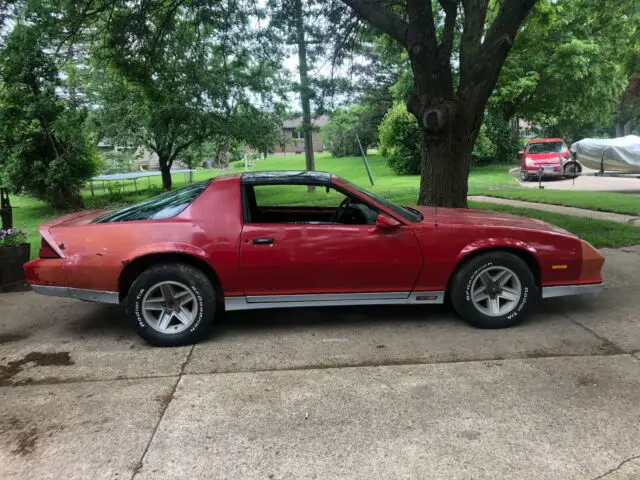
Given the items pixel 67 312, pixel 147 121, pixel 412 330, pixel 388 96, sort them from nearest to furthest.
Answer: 1. pixel 412 330
2. pixel 67 312
3. pixel 147 121
4. pixel 388 96

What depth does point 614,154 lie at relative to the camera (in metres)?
16.8

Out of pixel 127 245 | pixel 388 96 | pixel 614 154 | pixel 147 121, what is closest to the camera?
pixel 127 245

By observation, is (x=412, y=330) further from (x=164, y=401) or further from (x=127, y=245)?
(x=127, y=245)

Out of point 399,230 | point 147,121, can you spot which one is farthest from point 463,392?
point 147,121

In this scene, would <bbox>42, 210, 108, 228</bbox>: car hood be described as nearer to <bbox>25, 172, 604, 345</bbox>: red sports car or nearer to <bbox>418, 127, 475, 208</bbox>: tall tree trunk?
<bbox>25, 172, 604, 345</bbox>: red sports car

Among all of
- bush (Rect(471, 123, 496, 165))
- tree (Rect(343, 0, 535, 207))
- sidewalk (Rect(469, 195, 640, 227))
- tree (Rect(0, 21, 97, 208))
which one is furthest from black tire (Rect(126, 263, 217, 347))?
bush (Rect(471, 123, 496, 165))

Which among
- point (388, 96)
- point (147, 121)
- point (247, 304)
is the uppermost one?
point (388, 96)

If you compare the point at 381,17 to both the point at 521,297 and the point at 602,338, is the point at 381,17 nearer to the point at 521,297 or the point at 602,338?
the point at 521,297

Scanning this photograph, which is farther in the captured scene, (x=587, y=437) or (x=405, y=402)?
(x=405, y=402)

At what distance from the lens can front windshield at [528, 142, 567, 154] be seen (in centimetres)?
2318

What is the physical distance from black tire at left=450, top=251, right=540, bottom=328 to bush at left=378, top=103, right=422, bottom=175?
2339cm

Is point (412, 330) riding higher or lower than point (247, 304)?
lower

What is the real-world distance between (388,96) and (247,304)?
→ 1481 inches

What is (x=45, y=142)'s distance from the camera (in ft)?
58.7
